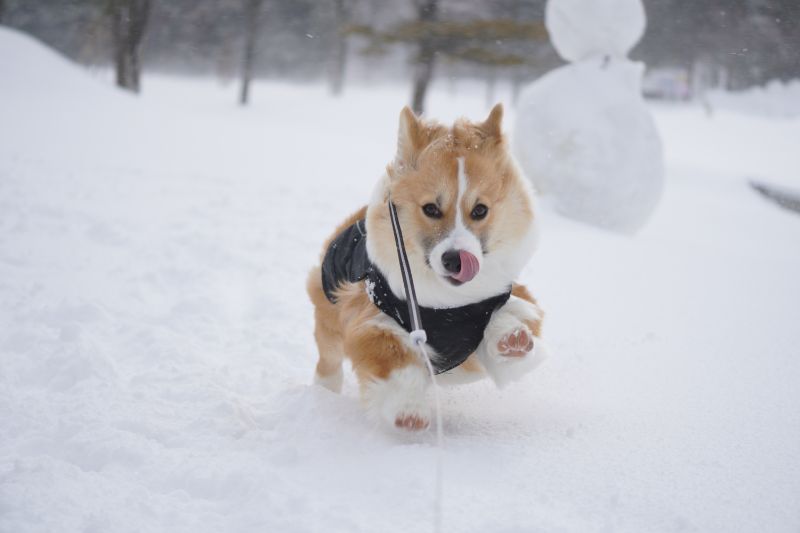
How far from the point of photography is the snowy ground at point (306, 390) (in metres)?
1.86

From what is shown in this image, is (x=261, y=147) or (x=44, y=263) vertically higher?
(x=44, y=263)

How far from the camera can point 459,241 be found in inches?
85.1

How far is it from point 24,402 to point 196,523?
116cm

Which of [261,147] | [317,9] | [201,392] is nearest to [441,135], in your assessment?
[201,392]

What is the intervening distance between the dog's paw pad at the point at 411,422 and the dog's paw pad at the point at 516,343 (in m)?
0.41

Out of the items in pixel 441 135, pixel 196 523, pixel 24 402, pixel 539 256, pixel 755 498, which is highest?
pixel 441 135

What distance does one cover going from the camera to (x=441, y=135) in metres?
2.48

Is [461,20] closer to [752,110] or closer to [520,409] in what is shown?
[752,110]

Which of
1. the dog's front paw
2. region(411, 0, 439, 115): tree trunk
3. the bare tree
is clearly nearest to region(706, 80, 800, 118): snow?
region(411, 0, 439, 115): tree trunk

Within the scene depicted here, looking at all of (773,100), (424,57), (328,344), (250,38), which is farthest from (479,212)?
(250,38)

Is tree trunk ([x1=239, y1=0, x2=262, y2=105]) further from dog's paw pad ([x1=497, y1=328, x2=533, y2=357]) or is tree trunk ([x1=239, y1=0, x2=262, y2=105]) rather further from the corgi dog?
dog's paw pad ([x1=497, y1=328, x2=533, y2=357])

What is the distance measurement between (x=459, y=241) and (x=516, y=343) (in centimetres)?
46

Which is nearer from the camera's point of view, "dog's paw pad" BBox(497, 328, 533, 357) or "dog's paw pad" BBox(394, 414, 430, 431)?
"dog's paw pad" BBox(394, 414, 430, 431)

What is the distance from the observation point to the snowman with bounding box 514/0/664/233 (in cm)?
689
